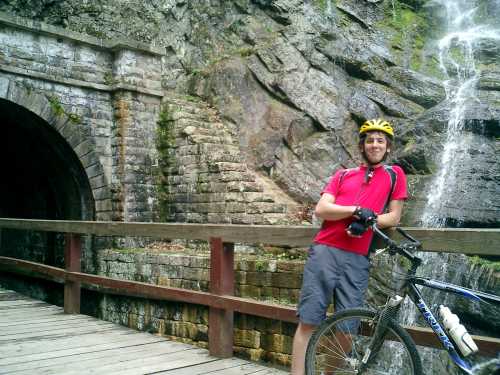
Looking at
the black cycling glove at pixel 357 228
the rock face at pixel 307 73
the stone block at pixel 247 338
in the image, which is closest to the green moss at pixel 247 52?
the rock face at pixel 307 73

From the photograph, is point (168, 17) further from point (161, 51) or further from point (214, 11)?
point (161, 51)

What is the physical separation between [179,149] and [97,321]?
600 centimetres

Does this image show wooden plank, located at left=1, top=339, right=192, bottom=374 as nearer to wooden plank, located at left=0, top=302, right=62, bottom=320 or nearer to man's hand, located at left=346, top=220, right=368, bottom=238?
wooden plank, located at left=0, top=302, right=62, bottom=320

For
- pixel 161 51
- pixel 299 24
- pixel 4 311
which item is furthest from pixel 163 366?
pixel 299 24

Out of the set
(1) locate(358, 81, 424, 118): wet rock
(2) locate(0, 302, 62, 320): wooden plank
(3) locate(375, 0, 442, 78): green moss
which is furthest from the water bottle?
(3) locate(375, 0, 442, 78): green moss

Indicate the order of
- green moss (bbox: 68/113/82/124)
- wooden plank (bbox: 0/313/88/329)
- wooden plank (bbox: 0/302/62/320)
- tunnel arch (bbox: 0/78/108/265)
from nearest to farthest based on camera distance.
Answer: wooden plank (bbox: 0/313/88/329), wooden plank (bbox: 0/302/62/320), tunnel arch (bbox: 0/78/108/265), green moss (bbox: 68/113/82/124)

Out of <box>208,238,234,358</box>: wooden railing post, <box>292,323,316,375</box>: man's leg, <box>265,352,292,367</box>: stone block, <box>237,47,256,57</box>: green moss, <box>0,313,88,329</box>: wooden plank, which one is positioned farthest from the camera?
<box>237,47,256,57</box>: green moss

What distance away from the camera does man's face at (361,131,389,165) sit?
9.72 ft

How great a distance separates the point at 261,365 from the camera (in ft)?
12.9

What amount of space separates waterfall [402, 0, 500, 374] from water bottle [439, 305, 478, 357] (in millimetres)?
515

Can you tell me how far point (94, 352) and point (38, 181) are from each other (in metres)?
9.22

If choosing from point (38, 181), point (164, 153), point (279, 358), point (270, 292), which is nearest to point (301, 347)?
point (279, 358)

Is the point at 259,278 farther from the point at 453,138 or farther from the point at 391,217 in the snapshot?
the point at 453,138

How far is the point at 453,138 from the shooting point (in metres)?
11.3
